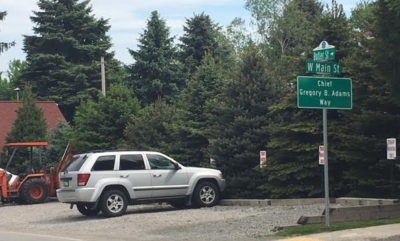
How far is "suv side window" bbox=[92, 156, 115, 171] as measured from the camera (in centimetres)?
2095

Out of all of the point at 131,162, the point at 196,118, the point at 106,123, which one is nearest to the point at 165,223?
the point at 131,162

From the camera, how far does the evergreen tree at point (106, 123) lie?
1288 inches

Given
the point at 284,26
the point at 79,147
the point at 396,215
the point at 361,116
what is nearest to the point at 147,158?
the point at 361,116

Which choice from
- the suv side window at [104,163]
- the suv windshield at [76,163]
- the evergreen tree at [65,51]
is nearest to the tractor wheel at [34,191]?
the suv windshield at [76,163]

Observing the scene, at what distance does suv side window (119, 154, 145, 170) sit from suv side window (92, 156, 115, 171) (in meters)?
0.30

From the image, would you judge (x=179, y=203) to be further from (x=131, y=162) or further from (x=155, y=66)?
(x=155, y=66)

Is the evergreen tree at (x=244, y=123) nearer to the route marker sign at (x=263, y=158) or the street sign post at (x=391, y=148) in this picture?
the route marker sign at (x=263, y=158)

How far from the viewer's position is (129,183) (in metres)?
21.3

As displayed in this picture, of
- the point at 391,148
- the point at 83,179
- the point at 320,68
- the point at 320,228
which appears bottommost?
the point at 320,228

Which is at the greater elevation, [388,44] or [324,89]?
[388,44]

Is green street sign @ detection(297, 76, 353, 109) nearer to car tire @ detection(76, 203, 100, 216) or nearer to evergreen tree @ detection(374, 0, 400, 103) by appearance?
evergreen tree @ detection(374, 0, 400, 103)

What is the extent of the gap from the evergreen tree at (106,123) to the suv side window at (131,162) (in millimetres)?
10634

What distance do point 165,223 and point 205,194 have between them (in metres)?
3.79

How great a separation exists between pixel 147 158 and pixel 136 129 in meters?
8.87
